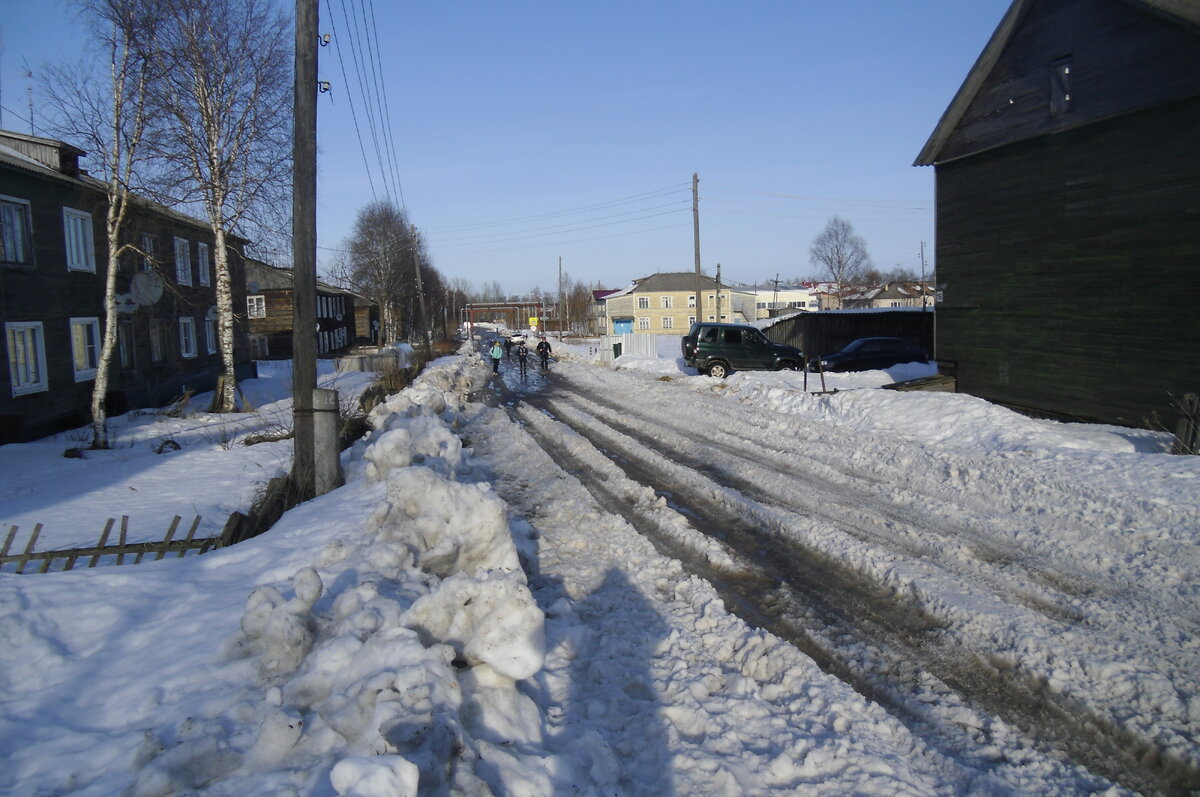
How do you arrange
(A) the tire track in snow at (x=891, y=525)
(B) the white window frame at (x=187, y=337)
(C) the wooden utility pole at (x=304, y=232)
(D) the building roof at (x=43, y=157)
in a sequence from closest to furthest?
1. (A) the tire track in snow at (x=891, y=525)
2. (C) the wooden utility pole at (x=304, y=232)
3. (D) the building roof at (x=43, y=157)
4. (B) the white window frame at (x=187, y=337)

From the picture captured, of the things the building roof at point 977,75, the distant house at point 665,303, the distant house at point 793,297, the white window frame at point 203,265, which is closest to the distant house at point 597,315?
the distant house at point 665,303

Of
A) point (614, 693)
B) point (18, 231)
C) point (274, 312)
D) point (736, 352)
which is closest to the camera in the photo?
point (614, 693)

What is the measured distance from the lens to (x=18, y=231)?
18.2 metres

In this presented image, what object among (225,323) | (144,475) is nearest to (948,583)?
(144,475)

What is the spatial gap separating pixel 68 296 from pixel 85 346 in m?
1.76

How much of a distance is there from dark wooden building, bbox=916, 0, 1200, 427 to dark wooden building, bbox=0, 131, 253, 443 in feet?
64.9

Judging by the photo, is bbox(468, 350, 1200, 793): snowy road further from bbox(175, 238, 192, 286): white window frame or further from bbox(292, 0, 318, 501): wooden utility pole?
bbox(175, 238, 192, 286): white window frame

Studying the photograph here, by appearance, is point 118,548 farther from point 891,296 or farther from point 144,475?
point 891,296

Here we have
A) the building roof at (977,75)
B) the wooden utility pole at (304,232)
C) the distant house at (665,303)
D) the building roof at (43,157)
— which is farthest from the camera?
the distant house at (665,303)

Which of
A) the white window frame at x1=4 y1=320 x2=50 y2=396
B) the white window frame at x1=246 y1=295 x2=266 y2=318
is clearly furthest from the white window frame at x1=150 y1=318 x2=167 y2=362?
the white window frame at x1=246 y1=295 x2=266 y2=318

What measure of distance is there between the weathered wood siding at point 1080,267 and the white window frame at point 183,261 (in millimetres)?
25824

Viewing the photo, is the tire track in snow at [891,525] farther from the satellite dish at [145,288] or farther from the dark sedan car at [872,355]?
the satellite dish at [145,288]

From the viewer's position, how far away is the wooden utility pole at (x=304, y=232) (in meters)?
8.41

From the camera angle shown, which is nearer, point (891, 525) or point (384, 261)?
point (891, 525)
